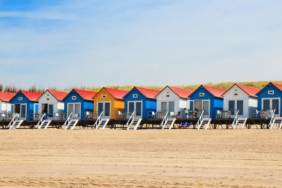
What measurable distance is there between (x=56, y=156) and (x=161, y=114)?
646 inches

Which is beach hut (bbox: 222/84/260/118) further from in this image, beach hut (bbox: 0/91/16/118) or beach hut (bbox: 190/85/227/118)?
beach hut (bbox: 0/91/16/118)

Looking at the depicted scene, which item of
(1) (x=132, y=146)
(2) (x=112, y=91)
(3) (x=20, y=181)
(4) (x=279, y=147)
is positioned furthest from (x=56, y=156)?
(2) (x=112, y=91)

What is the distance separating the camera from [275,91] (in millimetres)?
29141

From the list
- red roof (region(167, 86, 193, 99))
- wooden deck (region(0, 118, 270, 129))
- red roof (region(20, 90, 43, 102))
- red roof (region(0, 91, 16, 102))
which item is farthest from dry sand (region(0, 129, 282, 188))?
red roof (region(0, 91, 16, 102))

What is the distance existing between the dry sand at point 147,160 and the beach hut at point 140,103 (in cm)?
817

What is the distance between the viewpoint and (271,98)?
2922 cm

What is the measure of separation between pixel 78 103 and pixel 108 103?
102 inches

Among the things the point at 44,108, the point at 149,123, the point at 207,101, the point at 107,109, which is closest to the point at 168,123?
the point at 149,123

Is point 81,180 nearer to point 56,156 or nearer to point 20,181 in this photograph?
point 20,181

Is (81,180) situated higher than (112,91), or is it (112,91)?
(112,91)

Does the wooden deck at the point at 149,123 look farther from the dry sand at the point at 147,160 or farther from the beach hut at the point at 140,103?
the dry sand at the point at 147,160

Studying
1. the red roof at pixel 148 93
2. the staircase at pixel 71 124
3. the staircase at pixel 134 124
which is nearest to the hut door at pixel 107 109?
the staircase at pixel 134 124

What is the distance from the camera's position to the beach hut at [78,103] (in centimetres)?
3494

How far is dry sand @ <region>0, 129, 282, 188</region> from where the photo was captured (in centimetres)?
1057
